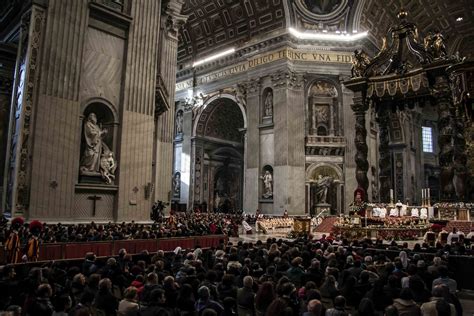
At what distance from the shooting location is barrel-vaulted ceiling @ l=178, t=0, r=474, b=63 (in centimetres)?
2445

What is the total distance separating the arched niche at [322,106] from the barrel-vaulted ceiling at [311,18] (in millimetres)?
3681

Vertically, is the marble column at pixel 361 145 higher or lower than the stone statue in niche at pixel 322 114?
lower

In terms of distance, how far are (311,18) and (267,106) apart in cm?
615

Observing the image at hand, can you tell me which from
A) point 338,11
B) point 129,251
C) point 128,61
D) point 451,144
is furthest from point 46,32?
point 338,11

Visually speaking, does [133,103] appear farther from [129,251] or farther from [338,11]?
[338,11]

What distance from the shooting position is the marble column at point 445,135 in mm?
14398

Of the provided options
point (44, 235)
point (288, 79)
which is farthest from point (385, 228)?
point (288, 79)

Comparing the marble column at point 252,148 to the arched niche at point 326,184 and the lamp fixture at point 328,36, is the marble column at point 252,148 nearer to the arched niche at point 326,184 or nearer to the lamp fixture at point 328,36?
the arched niche at point 326,184

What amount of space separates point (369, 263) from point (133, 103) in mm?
9423

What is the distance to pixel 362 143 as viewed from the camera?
16.0m

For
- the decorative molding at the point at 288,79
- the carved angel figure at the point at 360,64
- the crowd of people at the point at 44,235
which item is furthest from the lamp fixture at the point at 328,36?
the crowd of people at the point at 44,235

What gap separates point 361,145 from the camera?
16.0 meters

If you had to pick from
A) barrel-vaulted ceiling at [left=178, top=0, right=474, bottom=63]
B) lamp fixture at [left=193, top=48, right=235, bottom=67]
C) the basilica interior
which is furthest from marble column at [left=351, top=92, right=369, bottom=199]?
lamp fixture at [left=193, top=48, right=235, bottom=67]

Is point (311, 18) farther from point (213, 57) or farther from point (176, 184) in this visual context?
point (176, 184)
